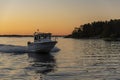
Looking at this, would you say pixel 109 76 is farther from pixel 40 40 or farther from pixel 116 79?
pixel 40 40

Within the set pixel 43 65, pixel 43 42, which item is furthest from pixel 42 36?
pixel 43 65

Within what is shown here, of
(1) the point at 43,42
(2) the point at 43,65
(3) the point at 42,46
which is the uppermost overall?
(1) the point at 43,42

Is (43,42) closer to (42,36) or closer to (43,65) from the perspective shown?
(42,36)

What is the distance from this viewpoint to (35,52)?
63.3 meters

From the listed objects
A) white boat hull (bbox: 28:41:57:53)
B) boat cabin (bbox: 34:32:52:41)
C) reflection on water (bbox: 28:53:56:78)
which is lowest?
reflection on water (bbox: 28:53:56:78)

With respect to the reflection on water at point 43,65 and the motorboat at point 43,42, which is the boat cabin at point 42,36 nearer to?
the motorboat at point 43,42

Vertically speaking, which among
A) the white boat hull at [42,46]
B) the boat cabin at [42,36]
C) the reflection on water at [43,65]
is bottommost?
the reflection on water at [43,65]

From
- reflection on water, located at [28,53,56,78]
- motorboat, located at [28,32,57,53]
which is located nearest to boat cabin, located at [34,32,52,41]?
motorboat, located at [28,32,57,53]

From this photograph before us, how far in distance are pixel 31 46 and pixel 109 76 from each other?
37989 mm

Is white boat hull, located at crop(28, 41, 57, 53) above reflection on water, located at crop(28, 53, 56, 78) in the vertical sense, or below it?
above

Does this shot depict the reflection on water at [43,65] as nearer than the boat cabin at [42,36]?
Yes

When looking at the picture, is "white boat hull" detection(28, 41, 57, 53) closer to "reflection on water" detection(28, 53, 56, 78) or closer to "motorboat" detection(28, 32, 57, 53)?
"motorboat" detection(28, 32, 57, 53)

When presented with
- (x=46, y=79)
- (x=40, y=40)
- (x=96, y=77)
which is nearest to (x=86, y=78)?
(x=96, y=77)

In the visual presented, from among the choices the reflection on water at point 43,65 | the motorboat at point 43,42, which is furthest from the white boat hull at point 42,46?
the reflection on water at point 43,65
